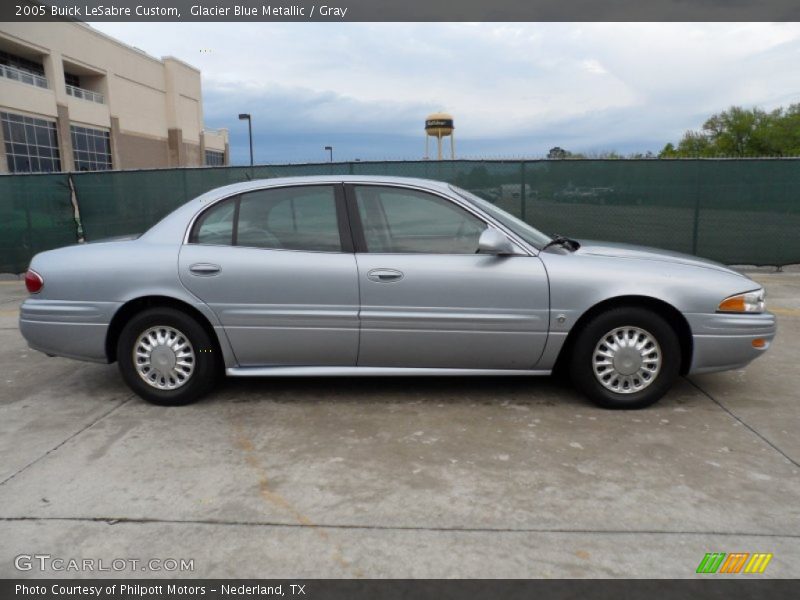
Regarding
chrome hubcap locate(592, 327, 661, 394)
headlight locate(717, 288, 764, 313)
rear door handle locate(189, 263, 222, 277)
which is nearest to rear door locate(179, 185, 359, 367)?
rear door handle locate(189, 263, 222, 277)

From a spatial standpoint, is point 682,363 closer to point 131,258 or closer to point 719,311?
point 719,311

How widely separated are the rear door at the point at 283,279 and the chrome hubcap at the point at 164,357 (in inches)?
13.2

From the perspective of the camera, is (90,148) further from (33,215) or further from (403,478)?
(403,478)

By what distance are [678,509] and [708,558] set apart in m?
0.38

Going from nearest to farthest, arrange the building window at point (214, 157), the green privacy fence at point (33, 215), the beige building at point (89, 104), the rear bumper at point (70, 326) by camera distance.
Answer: the rear bumper at point (70, 326), the green privacy fence at point (33, 215), the beige building at point (89, 104), the building window at point (214, 157)

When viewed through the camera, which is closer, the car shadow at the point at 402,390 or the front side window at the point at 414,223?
the front side window at the point at 414,223

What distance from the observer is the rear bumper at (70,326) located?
428 centimetres

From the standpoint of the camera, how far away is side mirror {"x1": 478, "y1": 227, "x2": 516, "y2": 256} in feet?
12.9

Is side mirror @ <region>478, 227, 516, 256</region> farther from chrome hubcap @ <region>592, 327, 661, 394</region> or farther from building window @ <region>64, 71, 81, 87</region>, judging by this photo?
building window @ <region>64, 71, 81, 87</region>

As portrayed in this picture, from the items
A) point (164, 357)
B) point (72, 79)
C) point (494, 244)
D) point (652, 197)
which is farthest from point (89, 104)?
point (494, 244)

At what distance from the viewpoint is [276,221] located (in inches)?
170

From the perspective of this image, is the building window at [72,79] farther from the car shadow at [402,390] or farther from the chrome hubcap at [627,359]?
the chrome hubcap at [627,359]

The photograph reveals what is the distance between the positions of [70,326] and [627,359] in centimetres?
381

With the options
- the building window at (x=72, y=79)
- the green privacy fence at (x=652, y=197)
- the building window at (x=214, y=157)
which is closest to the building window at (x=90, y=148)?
the building window at (x=72, y=79)
